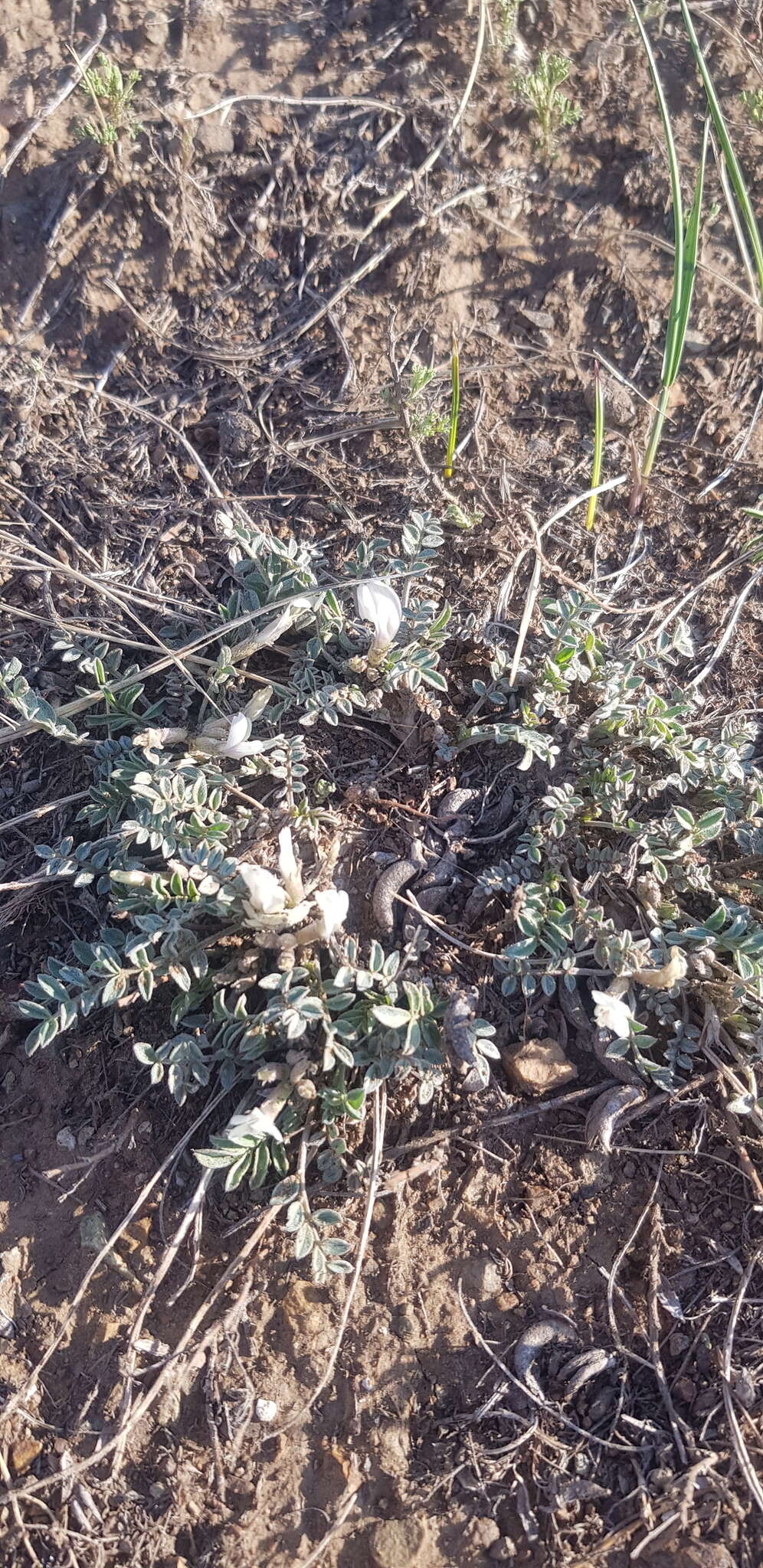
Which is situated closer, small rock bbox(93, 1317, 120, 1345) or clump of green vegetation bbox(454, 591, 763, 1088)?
small rock bbox(93, 1317, 120, 1345)

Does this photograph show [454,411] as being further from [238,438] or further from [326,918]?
[326,918]

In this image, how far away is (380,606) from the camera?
2332 millimetres

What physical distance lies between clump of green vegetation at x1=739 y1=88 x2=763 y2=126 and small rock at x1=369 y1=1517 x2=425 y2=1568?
4.00m

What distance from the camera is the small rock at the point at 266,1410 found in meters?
1.98

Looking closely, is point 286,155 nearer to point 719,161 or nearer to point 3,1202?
point 719,161

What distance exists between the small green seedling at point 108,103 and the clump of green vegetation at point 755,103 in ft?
6.60

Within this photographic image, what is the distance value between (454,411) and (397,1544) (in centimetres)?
263

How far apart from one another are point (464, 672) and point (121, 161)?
203 centimetres

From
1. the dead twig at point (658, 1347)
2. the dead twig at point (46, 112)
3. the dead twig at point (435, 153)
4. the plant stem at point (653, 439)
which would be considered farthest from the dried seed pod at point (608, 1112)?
the dead twig at point (46, 112)

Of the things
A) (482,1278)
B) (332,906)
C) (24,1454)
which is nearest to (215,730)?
(332,906)

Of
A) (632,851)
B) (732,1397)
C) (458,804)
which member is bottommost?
(732,1397)

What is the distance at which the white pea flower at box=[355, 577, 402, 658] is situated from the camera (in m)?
2.33

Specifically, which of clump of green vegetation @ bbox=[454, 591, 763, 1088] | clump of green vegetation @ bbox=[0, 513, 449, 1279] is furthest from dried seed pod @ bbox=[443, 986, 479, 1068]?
clump of green vegetation @ bbox=[454, 591, 763, 1088]

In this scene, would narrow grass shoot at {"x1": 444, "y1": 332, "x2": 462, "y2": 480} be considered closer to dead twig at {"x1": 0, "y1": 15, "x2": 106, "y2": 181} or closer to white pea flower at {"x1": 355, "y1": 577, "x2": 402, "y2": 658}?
white pea flower at {"x1": 355, "y1": 577, "x2": 402, "y2": 658}
